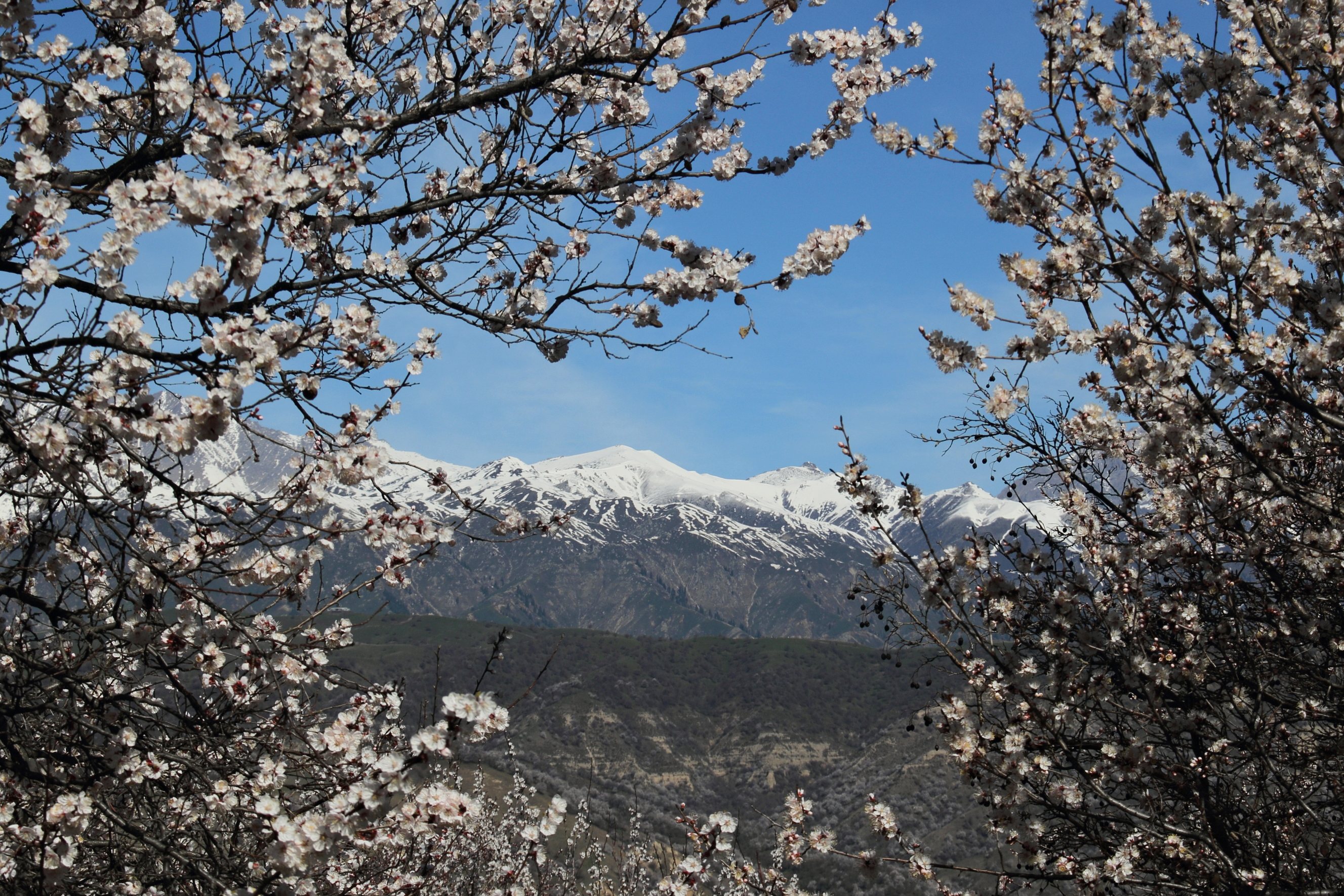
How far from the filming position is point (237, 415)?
4207 millimetres

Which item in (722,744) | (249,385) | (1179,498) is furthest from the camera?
(722,744)

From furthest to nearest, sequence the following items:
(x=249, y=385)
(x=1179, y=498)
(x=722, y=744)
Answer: (x=722, y=744) → (x=1179, y=498) → (x=249, y=385)

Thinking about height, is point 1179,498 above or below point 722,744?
above

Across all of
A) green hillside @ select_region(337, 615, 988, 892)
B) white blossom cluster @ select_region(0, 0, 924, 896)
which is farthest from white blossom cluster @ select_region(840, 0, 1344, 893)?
green hillside @ select_region(337, 615, 988, 892)

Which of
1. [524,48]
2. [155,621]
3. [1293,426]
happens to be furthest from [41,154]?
[1293,426]

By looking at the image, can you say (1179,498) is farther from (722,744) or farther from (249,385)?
(722,744)

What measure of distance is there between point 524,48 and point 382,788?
5444 millimetres

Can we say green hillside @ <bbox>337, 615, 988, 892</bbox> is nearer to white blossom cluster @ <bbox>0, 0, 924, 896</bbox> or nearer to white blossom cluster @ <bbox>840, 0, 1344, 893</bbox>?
white blossom cluster @ <bbox>840, 0, 1344, 893</bbox>

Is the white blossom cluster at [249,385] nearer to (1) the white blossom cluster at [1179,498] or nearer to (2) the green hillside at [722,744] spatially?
(1) the white blossom cluster at [1179,498]

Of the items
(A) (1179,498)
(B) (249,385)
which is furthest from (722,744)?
(B) (249,385)

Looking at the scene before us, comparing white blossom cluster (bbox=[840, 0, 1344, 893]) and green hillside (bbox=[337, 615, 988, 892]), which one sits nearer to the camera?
white blossom cluster (bbox=[840, 0, 1344, 893])

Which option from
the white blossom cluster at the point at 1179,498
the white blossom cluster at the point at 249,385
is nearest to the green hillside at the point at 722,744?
the white blossom cluster at the point at 1179,498

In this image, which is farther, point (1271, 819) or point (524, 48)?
point (524, 48)

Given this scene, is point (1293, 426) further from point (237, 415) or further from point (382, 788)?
point (237, 415)
